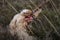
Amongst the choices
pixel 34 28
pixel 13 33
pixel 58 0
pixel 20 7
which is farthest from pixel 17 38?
pixel 58 0

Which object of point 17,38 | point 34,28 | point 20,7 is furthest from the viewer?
point 20,7

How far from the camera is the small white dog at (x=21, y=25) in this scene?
326cm

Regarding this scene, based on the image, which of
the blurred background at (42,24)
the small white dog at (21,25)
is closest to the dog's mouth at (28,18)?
the small white dog at (21,25)

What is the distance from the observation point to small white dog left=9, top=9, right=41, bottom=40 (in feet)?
10.7

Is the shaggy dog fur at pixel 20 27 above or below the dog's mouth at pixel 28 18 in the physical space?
below

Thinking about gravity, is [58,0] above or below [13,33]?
above

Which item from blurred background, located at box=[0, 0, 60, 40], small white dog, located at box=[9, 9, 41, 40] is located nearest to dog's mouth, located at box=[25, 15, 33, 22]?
small white dog, located at box=[9, 9, 41, 40]

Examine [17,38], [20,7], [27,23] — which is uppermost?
[20,7]

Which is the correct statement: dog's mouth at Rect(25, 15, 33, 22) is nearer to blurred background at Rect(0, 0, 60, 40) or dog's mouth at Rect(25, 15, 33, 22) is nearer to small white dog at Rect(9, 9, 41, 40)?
small white dog at Rect(9, 9, 41, 40)

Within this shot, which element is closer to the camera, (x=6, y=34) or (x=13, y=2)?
(x=6, y=34)

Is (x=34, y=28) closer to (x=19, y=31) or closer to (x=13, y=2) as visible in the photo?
(x=19, y=31)

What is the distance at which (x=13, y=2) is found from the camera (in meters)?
4.52

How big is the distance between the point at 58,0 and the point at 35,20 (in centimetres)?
103

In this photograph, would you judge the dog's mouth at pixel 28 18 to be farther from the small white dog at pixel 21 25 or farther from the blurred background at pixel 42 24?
the blurred background at pixel 42 24
